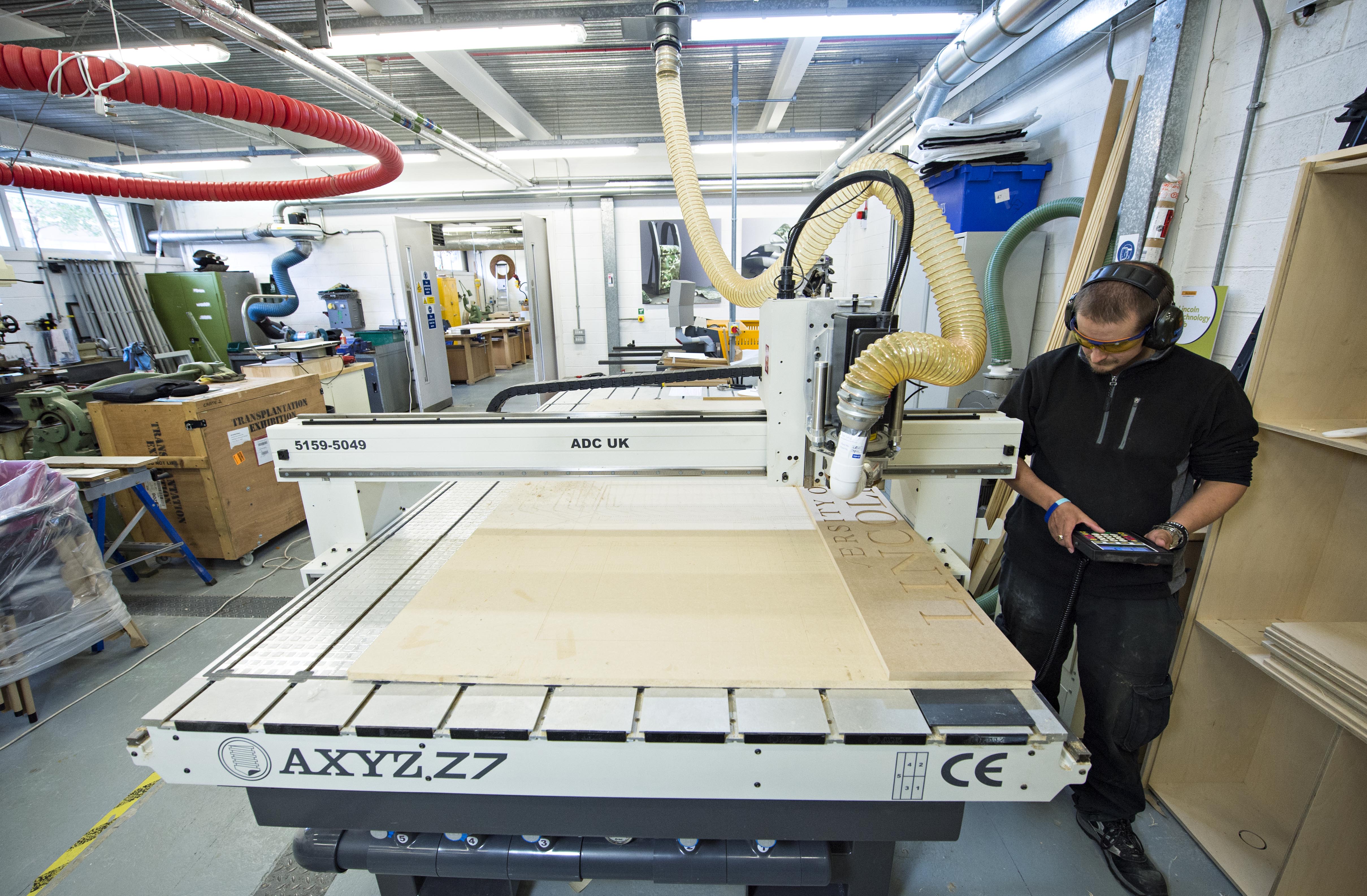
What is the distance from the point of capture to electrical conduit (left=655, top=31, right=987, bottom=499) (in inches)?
33.2

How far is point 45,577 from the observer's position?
2191 mm

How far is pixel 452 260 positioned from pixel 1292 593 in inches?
582

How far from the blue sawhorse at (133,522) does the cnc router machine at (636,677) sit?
2.14m

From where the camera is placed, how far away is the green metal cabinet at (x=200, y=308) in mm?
6504

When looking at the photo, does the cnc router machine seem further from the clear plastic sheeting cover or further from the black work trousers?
the clear plastic sheeting cover

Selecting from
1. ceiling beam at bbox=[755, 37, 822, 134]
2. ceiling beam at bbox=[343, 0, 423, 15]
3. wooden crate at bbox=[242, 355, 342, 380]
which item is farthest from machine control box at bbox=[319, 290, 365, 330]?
ceiling beam at bbox=[755, 37, 822, 134]

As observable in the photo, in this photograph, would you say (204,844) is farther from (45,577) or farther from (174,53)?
(174,53)

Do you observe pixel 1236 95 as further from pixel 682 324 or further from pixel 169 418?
pixel 169 418

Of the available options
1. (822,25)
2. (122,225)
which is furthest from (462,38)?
(122,225)

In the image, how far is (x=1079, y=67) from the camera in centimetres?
266

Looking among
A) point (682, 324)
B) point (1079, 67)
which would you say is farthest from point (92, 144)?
point (1079, 67)

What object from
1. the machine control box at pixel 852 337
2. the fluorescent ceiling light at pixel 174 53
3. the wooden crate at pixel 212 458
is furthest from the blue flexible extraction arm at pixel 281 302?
the machine control box at pixel 852 337

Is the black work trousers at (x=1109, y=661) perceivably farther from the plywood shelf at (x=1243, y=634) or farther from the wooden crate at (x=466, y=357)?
the wooden crate at (x=466, y=357)

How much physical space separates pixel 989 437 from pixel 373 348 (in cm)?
685
